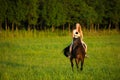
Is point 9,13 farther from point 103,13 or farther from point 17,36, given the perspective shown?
point 103,13

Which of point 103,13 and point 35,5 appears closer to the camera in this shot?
point 35,5

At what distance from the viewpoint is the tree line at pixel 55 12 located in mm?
47594

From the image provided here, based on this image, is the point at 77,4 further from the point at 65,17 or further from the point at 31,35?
the point at 31,35

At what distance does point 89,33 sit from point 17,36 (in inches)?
445

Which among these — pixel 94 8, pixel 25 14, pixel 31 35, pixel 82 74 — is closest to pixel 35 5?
pixel 25 14

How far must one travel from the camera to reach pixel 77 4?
5222 cm

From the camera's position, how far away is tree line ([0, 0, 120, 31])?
47.6 meters

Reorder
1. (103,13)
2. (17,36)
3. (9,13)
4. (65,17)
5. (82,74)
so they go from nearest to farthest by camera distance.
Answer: (82,74), (17,36), (9,13), (65,17), (103,13)

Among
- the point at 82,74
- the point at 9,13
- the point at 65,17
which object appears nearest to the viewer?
the point at 82,74

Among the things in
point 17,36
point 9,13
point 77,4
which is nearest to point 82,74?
point 17,36

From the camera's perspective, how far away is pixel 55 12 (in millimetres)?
50312

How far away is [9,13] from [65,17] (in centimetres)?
784

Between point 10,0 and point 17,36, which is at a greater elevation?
point 10,0

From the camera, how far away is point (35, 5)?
48438mm
